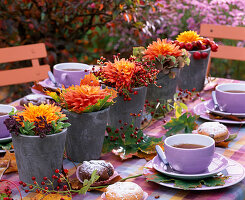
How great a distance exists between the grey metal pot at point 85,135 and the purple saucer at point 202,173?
20 centimetres

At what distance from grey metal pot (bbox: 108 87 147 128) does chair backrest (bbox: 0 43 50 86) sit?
94 cm

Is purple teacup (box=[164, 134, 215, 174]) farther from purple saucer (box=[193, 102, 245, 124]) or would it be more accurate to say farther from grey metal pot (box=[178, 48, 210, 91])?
grey metal pot (box=[178, 48, 210, 91])

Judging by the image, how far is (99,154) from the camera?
1361mm

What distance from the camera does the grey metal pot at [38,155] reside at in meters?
1.12

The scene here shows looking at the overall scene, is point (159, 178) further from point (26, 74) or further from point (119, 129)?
point (26, 74)

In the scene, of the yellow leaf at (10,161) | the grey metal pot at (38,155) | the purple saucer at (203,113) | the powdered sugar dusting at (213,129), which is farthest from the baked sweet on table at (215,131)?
the yellow leaf at (10,161)

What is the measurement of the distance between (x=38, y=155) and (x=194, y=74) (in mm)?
1081

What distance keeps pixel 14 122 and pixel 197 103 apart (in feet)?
3.31

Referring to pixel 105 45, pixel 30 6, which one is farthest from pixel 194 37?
pixel 105 45

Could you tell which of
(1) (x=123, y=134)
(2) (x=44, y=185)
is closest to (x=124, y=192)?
(2) (x=44, y=185)

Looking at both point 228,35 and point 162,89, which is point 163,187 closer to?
point 162,89

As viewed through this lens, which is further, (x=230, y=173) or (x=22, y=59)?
(x=22, y=59)

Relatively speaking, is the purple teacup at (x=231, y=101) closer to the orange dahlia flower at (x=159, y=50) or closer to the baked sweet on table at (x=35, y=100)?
the orange dahlia flower at (x=159, y=50)

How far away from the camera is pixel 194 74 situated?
6.60ft
